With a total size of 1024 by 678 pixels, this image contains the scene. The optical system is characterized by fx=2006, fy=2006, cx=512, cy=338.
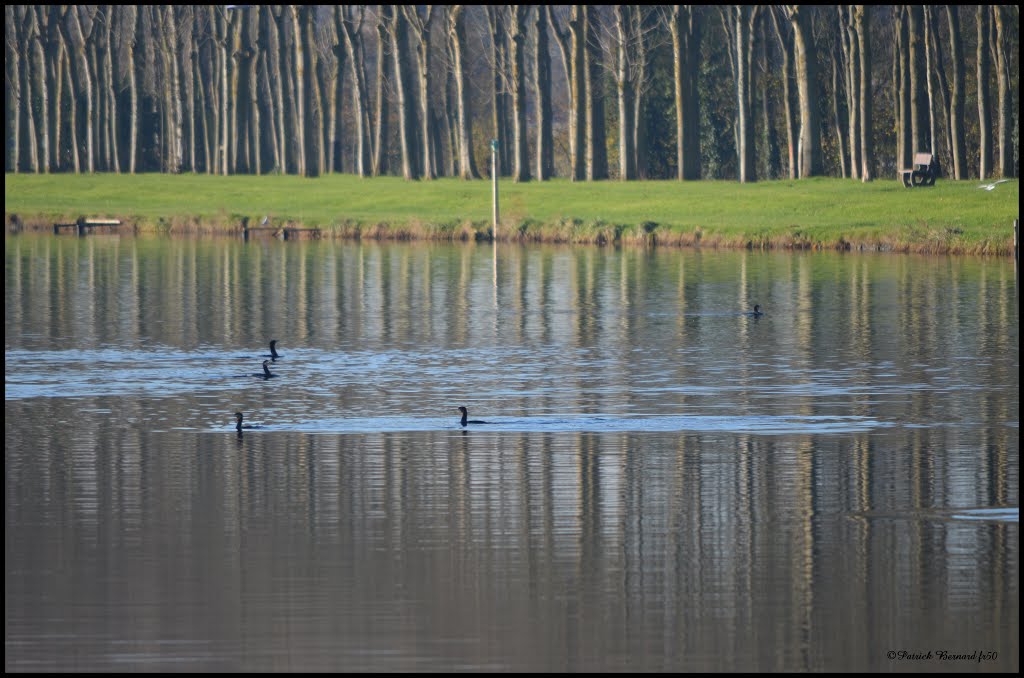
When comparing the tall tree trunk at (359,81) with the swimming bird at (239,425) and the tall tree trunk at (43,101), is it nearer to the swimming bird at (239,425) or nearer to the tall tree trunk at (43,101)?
the tall tree trunk at (43,101)

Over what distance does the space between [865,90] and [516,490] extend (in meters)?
52.2

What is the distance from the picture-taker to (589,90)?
81.3 metres

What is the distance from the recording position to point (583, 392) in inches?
1130

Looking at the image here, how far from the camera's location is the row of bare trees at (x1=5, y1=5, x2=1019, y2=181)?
2832 inches

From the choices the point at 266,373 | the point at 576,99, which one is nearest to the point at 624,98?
the point at 576,99

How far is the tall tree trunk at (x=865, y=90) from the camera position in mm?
69438

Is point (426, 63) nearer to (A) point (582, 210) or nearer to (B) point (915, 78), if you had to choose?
(A) point (582, 210)

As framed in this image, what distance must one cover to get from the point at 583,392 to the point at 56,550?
12.3m

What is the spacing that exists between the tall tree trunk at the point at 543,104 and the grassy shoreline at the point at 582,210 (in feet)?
5.56

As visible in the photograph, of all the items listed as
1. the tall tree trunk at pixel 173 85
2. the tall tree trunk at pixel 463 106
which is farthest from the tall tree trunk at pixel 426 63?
the tall tree trunk at pixel 173 85

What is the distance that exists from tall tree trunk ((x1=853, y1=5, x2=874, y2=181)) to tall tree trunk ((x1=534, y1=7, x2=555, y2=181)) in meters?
14.7

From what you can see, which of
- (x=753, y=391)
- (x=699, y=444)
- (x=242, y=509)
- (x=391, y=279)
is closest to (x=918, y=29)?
(x=391, y=279)

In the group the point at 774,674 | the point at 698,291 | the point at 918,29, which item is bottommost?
the point at 774,674

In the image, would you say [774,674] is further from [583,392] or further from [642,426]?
[583,392]
